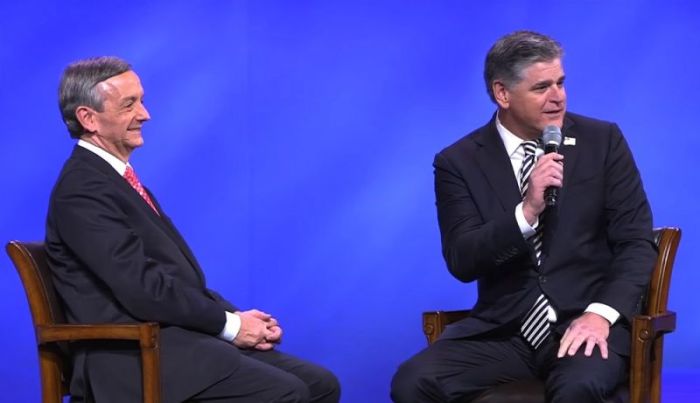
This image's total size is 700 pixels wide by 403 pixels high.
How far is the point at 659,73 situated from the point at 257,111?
5.69ft

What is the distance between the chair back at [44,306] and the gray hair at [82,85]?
0.36m

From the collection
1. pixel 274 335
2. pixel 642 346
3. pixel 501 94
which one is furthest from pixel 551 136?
pixel 274 335

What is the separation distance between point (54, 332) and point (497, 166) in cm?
134

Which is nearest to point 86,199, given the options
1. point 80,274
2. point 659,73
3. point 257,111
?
point 80,274

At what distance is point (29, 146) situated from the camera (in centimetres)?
512

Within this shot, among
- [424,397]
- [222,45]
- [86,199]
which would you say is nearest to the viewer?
[86,199]

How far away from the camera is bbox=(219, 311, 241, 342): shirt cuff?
10.8 ft

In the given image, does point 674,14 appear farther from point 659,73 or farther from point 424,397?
point 424,397

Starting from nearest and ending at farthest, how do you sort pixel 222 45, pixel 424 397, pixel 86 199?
pixel 86 199, pixel 424 397, pixel 222 45

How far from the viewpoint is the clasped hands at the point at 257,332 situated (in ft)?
10.9

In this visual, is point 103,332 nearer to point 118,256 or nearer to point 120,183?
point 118,256

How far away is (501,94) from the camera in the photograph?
11.7 feet

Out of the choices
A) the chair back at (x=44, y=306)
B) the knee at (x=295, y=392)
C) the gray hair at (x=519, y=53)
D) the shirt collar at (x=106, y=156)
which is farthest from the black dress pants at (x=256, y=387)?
the gray hair at (x=519, y=53)

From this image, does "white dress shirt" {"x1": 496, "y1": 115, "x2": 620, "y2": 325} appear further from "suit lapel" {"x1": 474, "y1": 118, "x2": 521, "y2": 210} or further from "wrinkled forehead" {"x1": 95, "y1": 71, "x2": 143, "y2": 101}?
"wrinkled forehead" {"x1": 95, "y1": 71, "x2": 143, "y2": 101}
